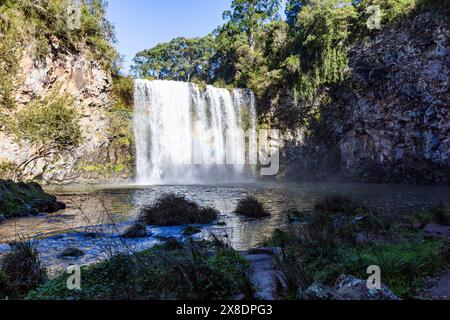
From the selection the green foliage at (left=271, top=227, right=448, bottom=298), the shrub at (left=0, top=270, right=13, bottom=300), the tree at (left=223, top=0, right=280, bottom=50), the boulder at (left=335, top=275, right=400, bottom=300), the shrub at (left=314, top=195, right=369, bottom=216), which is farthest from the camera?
the tree at (left=223, top=0, right=280, bottom=50)

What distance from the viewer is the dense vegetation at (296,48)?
101 ft

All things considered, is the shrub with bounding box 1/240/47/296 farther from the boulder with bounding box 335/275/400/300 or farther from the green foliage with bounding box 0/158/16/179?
the green foliage with bounding box 0/158/16/179

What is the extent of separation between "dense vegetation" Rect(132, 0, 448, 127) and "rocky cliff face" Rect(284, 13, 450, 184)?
134 cm

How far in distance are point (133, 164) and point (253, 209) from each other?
2209 centimetres

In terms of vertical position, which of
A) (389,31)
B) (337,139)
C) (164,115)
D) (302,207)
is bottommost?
(302,207)

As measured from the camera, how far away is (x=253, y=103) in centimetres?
3728

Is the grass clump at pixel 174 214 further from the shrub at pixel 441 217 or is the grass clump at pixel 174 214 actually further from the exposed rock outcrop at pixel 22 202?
the shrub at pixel 441 217

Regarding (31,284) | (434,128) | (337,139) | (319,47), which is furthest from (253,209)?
(319,47)

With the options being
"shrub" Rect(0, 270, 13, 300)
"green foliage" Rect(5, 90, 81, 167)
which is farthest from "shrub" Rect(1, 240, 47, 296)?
"green foliage" Rect(5, 90, 81, 167)

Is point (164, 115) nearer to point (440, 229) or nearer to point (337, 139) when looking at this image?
point (337, 139)

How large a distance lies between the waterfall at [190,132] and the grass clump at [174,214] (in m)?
19.8

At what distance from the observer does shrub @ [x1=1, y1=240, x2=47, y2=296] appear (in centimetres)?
466

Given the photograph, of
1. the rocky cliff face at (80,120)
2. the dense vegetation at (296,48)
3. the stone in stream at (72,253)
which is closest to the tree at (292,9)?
the dense vegetation at (296,48)
